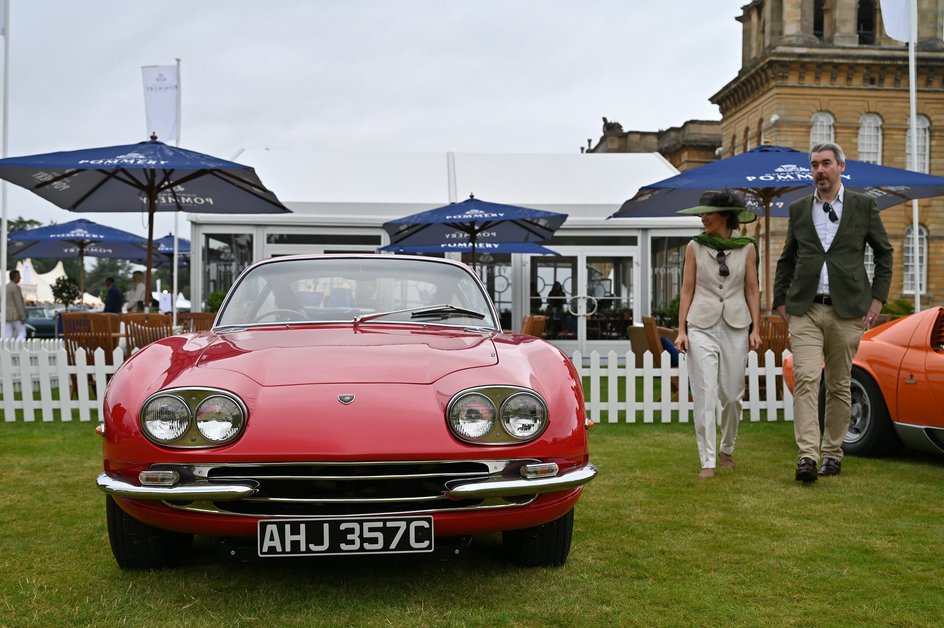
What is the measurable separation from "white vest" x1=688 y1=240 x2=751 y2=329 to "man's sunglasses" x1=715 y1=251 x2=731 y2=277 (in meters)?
0.01

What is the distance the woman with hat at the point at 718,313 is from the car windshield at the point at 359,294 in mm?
1859

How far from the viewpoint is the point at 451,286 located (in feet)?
14.9

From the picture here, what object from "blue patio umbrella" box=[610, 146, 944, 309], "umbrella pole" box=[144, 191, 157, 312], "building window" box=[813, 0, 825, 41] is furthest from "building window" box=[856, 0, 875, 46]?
"umbrella pole" box=[144, 191, 157, 312]

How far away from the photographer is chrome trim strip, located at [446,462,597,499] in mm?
3021

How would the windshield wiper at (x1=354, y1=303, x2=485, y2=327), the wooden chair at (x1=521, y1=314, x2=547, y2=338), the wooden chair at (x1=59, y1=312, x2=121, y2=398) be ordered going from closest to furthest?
the windshield wiper at (x1=354, y1=303, x2=485, y2=327) < the wooden chair at (x1=521, y1=314, x2=547, y2=338) < the wooden chair at (x1=59, y1=312, x2=121, y2=398)

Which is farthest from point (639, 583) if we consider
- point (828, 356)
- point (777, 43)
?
point (777, 43)

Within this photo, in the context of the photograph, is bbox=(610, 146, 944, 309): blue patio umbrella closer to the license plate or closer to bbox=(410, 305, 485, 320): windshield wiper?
bbox=(410, 305, 485, 320): windshield wiper

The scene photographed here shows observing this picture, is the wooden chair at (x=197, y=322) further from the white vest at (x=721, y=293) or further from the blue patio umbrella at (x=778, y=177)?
the white vest at (x=721, y=293)

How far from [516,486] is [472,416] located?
0.28 meters

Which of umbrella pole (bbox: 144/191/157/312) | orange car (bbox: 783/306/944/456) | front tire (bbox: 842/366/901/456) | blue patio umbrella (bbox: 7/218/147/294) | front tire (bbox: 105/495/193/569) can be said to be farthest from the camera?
blue patio umbrella (bbox: 7/218/147/294)

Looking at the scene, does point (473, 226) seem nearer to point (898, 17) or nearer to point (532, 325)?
point (532, 325)

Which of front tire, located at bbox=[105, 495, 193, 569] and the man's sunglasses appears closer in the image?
front tire, located at bbox=[105, 495, 193, 569]

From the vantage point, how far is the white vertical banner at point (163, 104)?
1523 centimetres

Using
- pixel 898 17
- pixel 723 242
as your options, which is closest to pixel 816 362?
pixel 723 242
